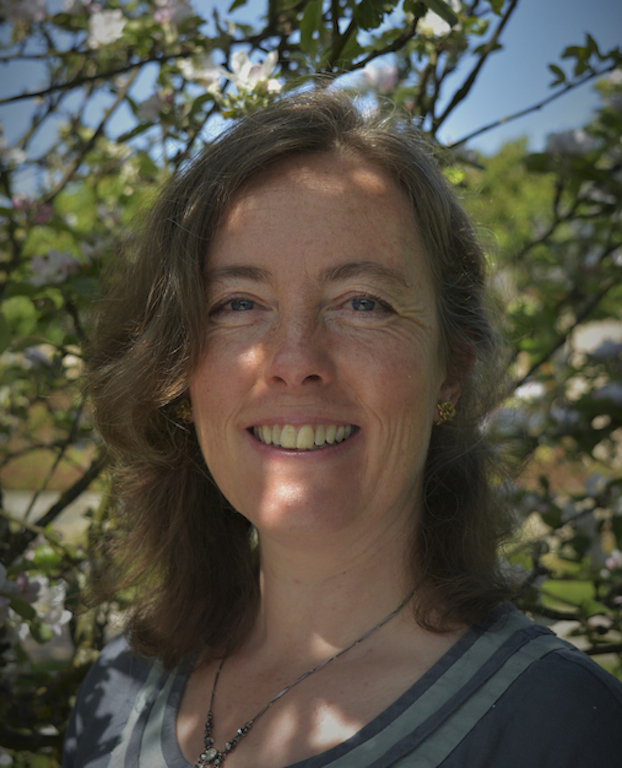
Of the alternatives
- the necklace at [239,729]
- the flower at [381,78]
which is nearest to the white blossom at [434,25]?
the flower at [381,78]

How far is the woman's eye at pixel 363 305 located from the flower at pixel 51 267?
97 cm

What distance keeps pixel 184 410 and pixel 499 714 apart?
96 cm

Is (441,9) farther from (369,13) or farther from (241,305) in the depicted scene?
(241,305)

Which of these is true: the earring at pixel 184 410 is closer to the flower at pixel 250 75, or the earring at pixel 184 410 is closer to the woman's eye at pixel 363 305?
the woman's eye at pixel 363 305

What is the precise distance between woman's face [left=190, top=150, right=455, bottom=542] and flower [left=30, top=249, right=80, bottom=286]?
680 mm

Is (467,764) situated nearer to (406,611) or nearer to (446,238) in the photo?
(406,611)

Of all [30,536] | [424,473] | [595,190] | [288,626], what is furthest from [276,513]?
[595,190]

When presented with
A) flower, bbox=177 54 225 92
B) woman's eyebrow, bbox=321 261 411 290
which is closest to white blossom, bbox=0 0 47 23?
flower, bbox=177 54 225 92

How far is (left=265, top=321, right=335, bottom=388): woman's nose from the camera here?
1.46m

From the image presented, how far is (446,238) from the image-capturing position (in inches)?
66.4

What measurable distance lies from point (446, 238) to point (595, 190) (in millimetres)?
1541

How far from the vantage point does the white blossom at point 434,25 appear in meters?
1.92

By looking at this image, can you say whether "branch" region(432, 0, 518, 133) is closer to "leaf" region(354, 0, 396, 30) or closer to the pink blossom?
"leaf" region(354, 0, 396, 30)

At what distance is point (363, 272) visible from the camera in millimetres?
1534
